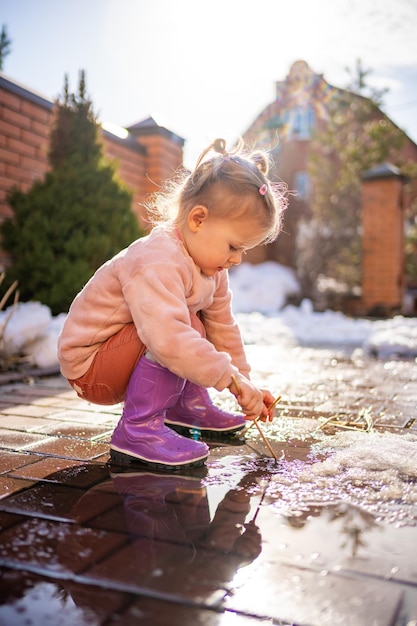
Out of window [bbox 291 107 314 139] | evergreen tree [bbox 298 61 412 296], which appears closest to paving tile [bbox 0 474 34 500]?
evergreen tree [bbox 298 61 412 296]

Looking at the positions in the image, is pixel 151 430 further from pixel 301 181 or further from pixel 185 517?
pixel 301 181

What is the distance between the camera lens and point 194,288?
1924 millimetres

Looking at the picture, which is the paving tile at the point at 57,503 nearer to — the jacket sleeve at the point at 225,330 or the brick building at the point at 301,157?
the jacket sleeve at the point at 225,330

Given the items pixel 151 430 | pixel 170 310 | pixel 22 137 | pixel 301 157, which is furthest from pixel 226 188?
pixel 301 157

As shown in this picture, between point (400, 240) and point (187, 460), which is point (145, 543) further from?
point (400, 240)

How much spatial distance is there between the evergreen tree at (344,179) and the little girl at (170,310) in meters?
9.70

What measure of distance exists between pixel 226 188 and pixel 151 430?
78 centimetres

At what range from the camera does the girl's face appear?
1.83 m

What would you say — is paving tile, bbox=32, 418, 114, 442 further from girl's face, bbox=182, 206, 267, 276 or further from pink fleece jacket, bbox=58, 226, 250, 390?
girl's face, bbox=182, 206, 267, 276

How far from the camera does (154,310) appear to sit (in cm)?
173

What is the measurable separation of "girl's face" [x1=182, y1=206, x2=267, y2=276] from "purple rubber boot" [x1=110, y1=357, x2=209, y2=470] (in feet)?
1.23

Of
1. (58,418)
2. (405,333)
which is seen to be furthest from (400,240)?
(58,418)

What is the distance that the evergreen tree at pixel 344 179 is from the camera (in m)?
11.7

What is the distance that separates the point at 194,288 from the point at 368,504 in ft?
2.74
